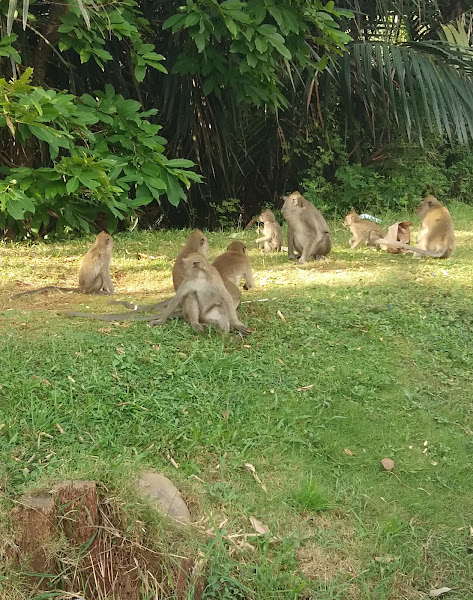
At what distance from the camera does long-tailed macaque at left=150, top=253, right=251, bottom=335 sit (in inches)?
242

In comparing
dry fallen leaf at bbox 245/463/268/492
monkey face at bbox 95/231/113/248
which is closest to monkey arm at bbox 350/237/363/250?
monkey face at bbox 95/231/113/248

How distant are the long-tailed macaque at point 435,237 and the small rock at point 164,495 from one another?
5649 mm

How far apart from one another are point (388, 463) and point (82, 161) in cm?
413

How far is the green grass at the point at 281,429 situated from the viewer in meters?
4.23

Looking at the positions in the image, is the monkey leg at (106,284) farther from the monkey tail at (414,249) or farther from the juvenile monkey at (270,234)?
the monkey tail at (414,249)

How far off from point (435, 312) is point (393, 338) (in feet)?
2.43

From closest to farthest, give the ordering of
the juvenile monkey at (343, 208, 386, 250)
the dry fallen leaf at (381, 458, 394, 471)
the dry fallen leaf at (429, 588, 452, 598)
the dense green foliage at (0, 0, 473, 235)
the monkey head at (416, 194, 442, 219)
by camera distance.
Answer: the dry fallen leaf at (429, 588, 452, 598)
the dry fallen leaf at (381, 458, 394, 471)
the dense green foliage at (0, 0, 473, 235)
the monkey head at (416, 194, 442, 219)
the juvenile monkey at (343, 208, 386, 250)

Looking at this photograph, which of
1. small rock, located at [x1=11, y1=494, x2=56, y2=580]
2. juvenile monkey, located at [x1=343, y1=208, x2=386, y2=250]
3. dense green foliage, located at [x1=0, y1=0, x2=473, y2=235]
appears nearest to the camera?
small rock, located at [x1=11, y1=494, x2=56, y2=580]

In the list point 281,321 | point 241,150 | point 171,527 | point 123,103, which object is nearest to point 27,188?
point 123,103

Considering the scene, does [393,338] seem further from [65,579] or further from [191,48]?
[191,48]

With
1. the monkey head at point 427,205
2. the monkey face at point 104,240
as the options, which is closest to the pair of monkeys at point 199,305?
the monkey face at point 104,240

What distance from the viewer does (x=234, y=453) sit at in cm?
480

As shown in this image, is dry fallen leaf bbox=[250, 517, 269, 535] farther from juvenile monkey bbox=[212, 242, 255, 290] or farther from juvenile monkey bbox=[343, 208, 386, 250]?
juvenile monkey bbox=[343, 208, 386, 250]

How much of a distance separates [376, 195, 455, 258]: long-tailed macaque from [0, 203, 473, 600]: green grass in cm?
200
